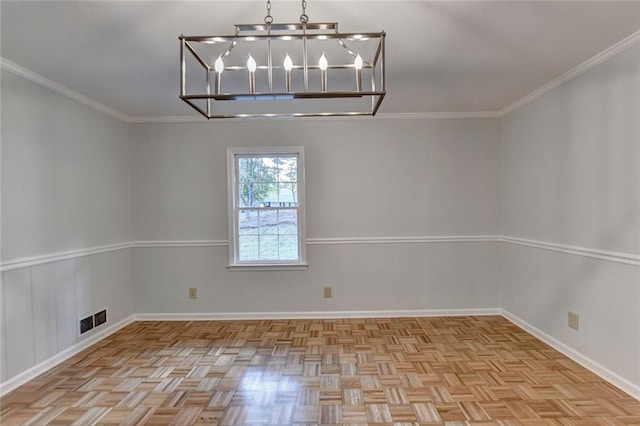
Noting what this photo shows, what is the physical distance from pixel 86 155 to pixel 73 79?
75 cm

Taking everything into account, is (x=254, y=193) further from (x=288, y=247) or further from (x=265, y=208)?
(x=288, y=247)

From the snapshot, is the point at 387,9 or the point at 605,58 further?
the point at 605,58

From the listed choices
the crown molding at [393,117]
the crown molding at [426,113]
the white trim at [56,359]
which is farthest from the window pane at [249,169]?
the white trim at [56,359]

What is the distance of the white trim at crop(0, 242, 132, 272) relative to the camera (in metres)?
2.45

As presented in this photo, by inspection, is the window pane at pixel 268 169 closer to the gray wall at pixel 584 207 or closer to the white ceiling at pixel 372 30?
the white ceiling at pixel 372 30

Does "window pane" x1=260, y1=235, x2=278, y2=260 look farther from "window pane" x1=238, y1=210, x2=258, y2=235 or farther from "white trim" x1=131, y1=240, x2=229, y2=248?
"white trim" x1=131, y1=240, x2=229, y2=248

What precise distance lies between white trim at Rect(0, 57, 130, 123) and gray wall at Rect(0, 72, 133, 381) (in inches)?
1.8

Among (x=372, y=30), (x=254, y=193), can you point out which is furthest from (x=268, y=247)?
(x=372, y=30)

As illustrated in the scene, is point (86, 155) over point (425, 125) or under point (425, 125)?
under

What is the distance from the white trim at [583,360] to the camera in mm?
2289

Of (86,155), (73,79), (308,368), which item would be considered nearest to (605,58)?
(308,368)

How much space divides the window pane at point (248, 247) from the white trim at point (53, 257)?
125cm

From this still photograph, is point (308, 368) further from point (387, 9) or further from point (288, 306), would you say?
point (387, 9)

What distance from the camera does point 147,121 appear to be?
392cm
